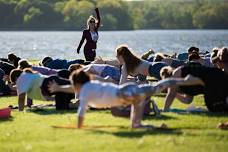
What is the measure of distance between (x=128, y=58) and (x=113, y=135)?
3.84 metres

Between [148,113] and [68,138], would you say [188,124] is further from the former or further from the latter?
[68,138]

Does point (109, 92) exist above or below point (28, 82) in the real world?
above

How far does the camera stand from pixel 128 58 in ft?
43.9

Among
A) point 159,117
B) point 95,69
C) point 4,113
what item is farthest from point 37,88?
point 159,117

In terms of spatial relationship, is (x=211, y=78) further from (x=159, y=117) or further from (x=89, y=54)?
(x=89, y=54)

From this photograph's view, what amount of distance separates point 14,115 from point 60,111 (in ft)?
3.39

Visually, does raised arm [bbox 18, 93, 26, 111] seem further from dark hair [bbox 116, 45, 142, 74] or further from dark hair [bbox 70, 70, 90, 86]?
dark hair [bbox 70, 70, 90, 86]

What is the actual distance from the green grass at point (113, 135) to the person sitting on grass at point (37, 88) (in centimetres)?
108

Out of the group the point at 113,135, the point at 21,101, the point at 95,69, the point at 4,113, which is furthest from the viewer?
the point at 95,69

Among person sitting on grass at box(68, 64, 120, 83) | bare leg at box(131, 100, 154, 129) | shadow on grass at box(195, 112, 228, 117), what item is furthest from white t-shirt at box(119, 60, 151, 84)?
bare leg at box(131, 100, 154, 129)

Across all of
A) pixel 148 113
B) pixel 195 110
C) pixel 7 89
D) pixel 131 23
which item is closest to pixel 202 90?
pixel 195 110

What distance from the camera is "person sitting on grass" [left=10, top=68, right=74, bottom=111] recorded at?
43.2ft

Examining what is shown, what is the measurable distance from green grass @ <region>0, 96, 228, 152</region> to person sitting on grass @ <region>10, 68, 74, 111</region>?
1084mm

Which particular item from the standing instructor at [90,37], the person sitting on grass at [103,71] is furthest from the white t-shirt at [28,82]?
the standing instructor at [90,37]
